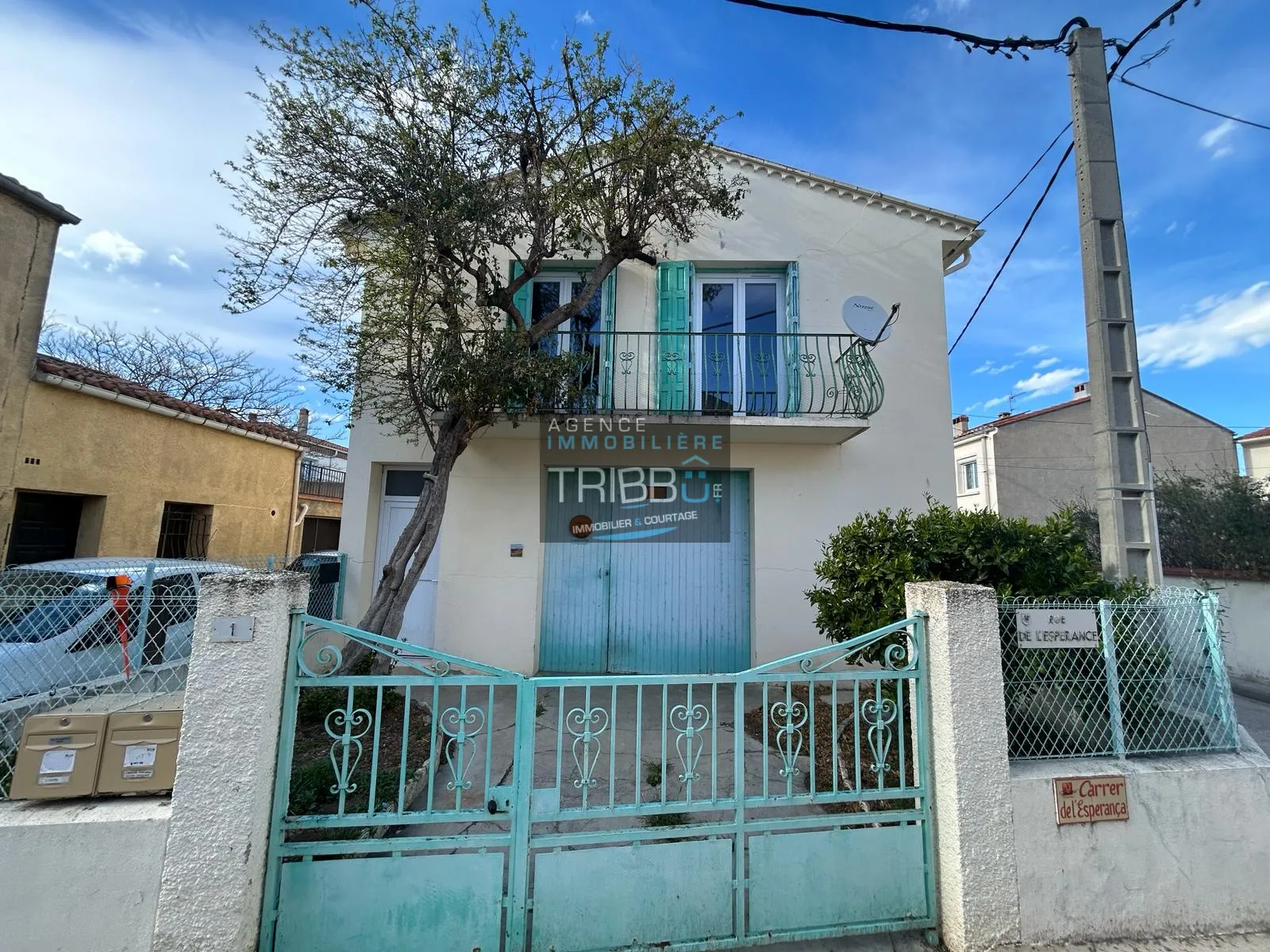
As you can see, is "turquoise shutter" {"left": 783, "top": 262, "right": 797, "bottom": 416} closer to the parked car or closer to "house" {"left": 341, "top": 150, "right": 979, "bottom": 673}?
"house" {"left": 341, "top": 150, "right": 979, "bottom": 673}

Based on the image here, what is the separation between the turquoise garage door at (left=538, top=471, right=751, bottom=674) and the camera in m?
6.64

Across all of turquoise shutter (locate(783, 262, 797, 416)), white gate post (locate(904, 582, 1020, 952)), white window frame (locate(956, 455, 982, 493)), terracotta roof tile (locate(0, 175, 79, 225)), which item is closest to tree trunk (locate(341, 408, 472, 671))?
turquoise shutter (locate(783, 262, 797, 416))

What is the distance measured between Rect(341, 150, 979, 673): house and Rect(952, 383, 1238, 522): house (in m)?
11.6

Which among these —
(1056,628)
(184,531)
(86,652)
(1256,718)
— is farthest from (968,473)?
(184,531)

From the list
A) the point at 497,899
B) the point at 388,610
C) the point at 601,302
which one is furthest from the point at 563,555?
the point at 497,899

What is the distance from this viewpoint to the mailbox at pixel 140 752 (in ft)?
7.34

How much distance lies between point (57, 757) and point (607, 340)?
230 inches

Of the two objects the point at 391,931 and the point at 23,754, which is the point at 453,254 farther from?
the point at 391,931

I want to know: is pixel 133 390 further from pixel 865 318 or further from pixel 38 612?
pixel 865 318

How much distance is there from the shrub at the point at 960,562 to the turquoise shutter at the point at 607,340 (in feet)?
11.9

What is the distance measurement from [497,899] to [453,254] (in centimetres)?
543

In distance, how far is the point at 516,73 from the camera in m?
5.40

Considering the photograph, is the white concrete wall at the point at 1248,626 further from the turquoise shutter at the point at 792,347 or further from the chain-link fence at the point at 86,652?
the chain-link fence at the point at 86,652

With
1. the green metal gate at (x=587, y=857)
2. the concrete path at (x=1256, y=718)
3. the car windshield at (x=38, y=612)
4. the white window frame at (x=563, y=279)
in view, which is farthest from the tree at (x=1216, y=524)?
the car windshield at (x=38, y=612)
